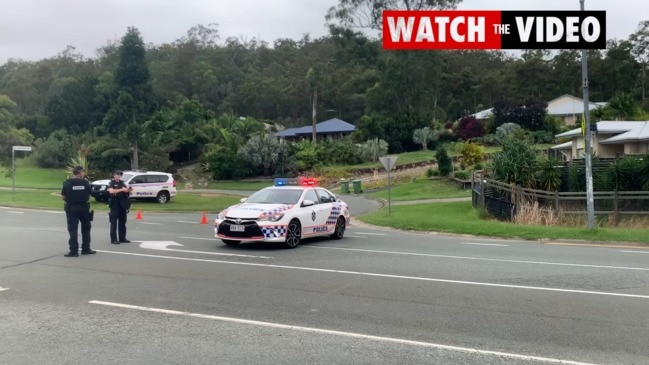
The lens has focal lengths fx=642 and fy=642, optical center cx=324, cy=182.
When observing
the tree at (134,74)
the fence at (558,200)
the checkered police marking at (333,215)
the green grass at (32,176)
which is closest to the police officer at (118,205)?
the checkered police marking at (333,215)

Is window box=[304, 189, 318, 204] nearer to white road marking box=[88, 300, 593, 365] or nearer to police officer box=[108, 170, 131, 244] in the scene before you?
police officer box=[108, 170, 131, 244]

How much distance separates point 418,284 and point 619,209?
1491cm

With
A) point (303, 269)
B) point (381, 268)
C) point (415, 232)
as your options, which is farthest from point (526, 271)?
point (415, 232)

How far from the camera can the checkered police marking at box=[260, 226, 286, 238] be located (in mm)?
14223

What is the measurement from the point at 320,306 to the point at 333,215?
8769 millimetres

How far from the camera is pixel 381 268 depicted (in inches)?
456

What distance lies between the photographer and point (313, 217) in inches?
627

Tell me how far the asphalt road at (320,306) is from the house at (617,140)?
780 inches

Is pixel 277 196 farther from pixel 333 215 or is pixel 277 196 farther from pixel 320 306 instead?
pixel 320 306

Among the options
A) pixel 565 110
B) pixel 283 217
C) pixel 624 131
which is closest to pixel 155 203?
pixel 283 217

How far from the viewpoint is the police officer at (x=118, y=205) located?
603 inches

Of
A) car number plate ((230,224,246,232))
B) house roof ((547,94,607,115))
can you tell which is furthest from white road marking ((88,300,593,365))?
house roof ((547,94,607,115))

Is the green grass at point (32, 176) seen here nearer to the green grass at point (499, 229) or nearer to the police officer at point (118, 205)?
the green grass at point (499, 229)

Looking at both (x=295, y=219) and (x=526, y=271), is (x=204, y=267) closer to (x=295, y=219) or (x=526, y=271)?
(x=295, y=219)
